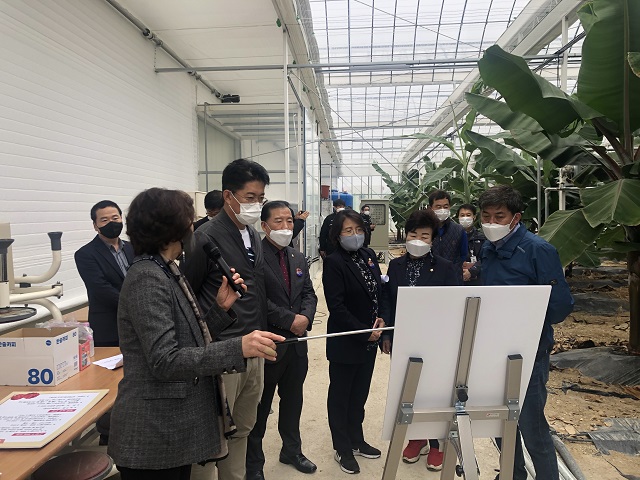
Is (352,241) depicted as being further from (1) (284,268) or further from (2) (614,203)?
(2) (614,203)

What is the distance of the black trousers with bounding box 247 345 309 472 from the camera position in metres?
2.43

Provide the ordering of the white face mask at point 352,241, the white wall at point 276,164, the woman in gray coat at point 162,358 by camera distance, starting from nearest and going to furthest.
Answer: the woman in gray coat at point 162,358 < the white face mask at point 352,241 < the white wall at point 276,164

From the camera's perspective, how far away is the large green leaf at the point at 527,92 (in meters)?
2.79

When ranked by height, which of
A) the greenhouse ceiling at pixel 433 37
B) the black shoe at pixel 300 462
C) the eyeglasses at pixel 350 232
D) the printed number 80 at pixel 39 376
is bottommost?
the black shoe at pixel 300 462

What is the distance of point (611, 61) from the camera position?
2.70m

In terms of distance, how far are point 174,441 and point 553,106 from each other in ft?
9.61

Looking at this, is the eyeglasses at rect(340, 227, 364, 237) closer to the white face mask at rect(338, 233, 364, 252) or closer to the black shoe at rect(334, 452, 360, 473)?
the white face mask at rect(338, 233, 364, 252)

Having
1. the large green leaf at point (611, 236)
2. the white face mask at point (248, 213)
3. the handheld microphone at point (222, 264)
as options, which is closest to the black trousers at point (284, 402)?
the white face mask at point (248, 213)

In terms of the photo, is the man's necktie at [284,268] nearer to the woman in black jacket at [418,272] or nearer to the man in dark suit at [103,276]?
the woman in black jacket at [418,272]

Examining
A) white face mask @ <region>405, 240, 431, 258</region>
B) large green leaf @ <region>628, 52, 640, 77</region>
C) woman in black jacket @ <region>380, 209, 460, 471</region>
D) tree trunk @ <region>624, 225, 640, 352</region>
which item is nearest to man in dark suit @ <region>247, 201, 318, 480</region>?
woman in black jacket @ <region>380, 209, 460, 471</region>

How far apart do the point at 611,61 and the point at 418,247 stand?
173cm

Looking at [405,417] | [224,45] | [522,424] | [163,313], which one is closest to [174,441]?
[163,313]

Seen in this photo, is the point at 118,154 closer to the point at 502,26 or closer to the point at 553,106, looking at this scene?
the point at 553,106

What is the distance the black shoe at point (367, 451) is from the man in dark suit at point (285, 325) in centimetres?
34
